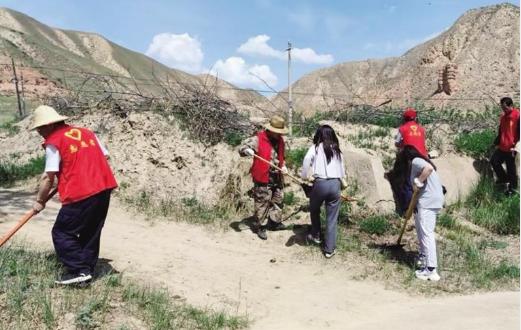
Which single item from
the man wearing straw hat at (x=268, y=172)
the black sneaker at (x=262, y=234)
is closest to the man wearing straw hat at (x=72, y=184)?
the man wearing straw hat at (x=268, y=172)

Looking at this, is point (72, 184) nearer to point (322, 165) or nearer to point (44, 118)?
point (44, 118)

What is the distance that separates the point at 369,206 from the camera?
7.26 metres

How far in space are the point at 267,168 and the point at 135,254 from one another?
189 cm

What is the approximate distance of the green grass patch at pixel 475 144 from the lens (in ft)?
28.0

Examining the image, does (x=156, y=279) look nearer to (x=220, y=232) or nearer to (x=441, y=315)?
(x=220, y=232)

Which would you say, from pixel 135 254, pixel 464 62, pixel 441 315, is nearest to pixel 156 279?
pixel 135 254

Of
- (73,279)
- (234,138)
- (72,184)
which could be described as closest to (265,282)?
(73,279)

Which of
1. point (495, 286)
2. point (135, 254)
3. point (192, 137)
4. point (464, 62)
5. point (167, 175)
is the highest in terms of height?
point (464, 62)

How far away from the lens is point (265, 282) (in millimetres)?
5234

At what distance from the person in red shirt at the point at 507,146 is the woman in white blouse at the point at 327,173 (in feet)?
10.6

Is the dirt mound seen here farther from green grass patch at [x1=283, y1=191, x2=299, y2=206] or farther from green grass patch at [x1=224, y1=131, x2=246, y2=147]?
green grass patch at [x1=283, y1=191, x2=299, y2=206]

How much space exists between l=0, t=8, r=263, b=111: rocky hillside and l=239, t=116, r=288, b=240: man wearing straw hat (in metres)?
18.2

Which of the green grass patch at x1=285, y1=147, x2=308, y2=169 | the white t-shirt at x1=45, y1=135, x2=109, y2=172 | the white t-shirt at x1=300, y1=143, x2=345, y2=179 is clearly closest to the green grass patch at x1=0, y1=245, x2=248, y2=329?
the white t-shirt at x1=45, y1=135, x2=109, y2=172

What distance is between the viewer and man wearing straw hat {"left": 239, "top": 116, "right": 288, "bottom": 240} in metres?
6.26
